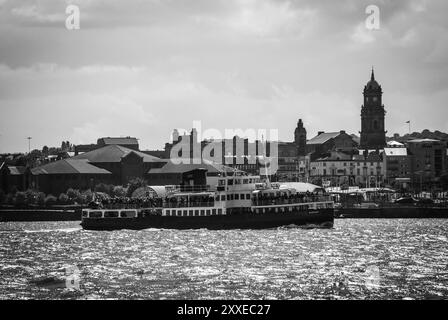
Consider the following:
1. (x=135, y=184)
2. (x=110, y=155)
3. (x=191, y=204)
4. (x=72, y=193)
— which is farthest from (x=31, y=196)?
(x=191, y=204)

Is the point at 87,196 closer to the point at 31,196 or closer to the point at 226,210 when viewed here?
the point at 31,196

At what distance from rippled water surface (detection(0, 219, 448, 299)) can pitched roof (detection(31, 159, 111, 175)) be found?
251 feet

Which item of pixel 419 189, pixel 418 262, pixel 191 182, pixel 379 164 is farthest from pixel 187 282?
pixel 379 164

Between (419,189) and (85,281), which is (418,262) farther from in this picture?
(419,189)

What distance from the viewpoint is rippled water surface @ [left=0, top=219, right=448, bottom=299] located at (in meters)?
47.9

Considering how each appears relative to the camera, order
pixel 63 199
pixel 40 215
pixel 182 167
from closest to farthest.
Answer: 1. pixel 40 215
2. pixel 63 199
3. pixel 182 167

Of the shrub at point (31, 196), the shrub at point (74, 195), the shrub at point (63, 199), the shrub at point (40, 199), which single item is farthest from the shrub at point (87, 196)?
the shrub at point (31, 196)

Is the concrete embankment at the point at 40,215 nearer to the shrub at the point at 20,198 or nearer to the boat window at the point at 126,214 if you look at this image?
the shrub at the point at 20,198

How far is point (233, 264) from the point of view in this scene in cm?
5878

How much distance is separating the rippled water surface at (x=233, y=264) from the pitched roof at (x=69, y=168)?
76.6 metres

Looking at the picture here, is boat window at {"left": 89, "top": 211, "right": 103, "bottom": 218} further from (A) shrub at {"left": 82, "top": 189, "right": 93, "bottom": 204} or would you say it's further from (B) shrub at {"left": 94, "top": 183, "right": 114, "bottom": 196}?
(B) shrub at {"left": 94, "top": 183, "right": 114, "bottom": 196}

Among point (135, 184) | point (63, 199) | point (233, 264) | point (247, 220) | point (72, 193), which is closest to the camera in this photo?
point (233, 264)

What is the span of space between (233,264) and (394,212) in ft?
224

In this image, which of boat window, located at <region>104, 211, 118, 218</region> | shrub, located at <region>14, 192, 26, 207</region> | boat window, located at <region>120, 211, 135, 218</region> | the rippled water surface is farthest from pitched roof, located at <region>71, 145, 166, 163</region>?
the rippled water surface
